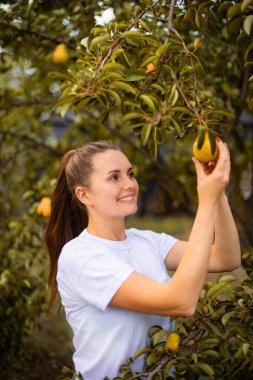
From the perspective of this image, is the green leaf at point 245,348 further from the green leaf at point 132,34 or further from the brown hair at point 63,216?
the green leaf at point 132,34

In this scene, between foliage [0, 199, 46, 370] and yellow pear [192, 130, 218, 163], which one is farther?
A: foliage [0, 199, 46, 370]

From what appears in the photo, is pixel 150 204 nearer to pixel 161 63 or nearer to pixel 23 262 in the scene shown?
pixel 23 262

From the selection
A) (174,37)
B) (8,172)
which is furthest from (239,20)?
(8,172)

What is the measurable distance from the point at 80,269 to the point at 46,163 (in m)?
3.36

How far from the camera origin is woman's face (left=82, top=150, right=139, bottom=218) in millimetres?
Answer: 1844

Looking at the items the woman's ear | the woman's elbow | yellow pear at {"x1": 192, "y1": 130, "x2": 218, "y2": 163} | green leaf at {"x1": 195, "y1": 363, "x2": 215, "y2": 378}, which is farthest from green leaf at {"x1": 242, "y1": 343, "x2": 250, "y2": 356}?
the woman's ear

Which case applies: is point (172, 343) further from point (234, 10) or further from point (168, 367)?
point (234, 10)

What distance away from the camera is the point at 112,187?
1.84 meters

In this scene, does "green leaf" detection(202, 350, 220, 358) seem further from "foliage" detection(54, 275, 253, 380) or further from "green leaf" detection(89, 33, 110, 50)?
"green leaf" detection(89, 33, 110, 50)

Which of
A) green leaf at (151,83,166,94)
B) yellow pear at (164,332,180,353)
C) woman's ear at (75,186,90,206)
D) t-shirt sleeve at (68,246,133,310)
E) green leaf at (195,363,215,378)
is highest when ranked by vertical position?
green leaf at (151,83,166,94)

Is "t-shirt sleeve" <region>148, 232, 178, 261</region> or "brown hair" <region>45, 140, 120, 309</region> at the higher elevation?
"brown hair" <region>45, 140, 120, 309</region>

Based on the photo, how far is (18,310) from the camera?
3527mm

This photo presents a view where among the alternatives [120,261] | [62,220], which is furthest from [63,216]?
[120,261]

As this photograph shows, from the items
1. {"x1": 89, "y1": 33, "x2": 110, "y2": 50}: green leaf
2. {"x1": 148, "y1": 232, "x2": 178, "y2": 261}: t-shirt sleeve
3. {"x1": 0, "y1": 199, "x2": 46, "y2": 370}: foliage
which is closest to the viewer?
{"x1": 89, "y1": 33, "x2": 110, "y2": 50}: green leaf
